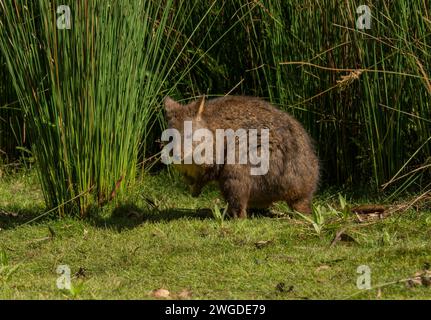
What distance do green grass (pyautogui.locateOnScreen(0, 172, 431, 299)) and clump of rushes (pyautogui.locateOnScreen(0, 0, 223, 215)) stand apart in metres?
0.35

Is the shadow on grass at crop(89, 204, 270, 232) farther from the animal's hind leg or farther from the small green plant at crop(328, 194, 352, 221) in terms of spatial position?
the small green plant at crop(328, 194, 352, 221)

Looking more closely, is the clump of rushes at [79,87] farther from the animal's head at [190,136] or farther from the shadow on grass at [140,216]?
the animal's head at [190,136]

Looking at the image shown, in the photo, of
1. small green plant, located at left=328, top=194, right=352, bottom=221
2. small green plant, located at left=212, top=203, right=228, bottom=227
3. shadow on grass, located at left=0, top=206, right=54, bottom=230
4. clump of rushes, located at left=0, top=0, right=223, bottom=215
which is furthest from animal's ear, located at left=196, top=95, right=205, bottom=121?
shadow on grass, located at left=0, top=206, right=54, bottom=230

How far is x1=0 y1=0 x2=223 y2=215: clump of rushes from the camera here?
6.71 meters

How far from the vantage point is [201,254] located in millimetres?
6137

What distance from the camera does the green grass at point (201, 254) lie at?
5410mm

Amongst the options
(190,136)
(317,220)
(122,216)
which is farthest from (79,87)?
(317,220)

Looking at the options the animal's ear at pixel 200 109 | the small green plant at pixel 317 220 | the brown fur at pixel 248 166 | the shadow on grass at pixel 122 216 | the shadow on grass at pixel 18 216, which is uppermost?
the animal's ear at pixel 200 109

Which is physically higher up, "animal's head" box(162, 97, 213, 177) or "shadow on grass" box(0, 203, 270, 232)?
"animal's head" box(162, 97, 213, 177)

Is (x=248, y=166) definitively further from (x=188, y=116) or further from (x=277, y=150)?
(x=188, y=116)

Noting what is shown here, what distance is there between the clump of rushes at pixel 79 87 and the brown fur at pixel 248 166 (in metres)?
0.47

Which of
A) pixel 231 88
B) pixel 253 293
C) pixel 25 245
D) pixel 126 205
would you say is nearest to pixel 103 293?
pixel 253 293

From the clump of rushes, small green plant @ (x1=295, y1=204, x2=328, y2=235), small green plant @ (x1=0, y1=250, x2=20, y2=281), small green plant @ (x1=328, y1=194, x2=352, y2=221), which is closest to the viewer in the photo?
small green plant @ (x1=0, y1=250, x2=20, y2=281)

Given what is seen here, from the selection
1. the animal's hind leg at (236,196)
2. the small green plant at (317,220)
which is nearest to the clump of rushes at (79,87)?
the animal's hind leg at (236,196)
